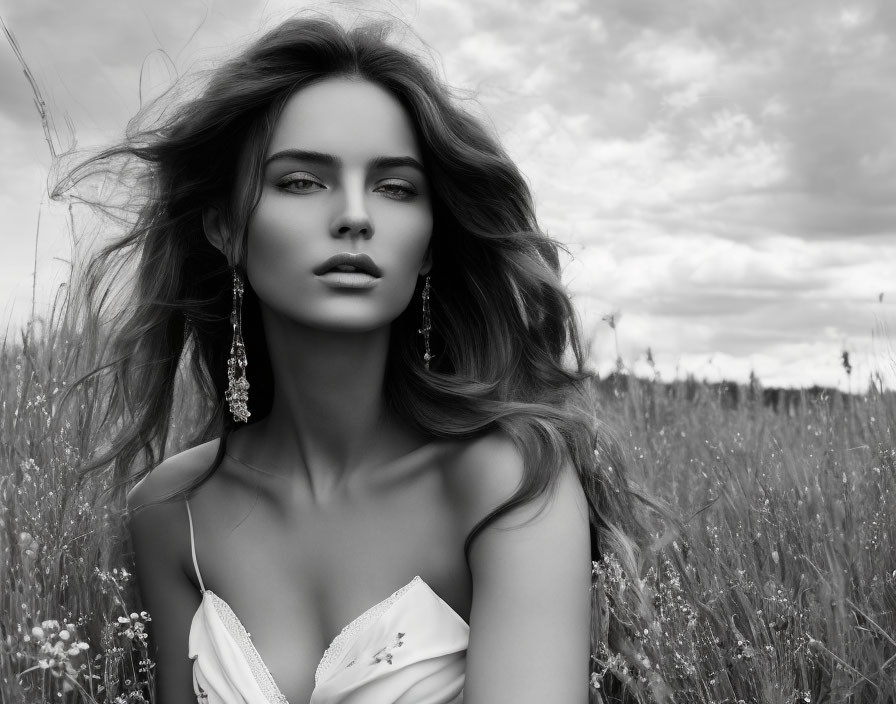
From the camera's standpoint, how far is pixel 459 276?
9.86 feet

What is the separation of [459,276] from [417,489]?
2.21 feet

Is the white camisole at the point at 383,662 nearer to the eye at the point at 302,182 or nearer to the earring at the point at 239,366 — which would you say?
the earring at the point at 239,366

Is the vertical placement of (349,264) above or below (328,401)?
above

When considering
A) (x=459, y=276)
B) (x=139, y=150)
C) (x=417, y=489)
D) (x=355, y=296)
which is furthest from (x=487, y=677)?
(x=139, y=150)

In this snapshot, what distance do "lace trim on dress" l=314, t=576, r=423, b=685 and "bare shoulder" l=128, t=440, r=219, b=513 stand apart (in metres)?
0.79

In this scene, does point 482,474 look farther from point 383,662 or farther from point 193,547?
point 193,547

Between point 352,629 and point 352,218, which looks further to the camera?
point 352,629

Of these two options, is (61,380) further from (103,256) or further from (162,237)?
(162,237)

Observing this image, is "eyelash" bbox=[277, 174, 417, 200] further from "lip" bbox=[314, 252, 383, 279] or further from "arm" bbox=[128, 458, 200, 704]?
"arm" bbox=[128, 458, 200, 704]

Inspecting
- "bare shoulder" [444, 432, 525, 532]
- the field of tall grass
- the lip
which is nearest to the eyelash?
the lip

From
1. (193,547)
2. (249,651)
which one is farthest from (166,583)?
(249,651)

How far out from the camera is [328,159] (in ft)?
8.40

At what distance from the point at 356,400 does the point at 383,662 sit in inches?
28.4

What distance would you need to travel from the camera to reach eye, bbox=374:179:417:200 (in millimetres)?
2635
